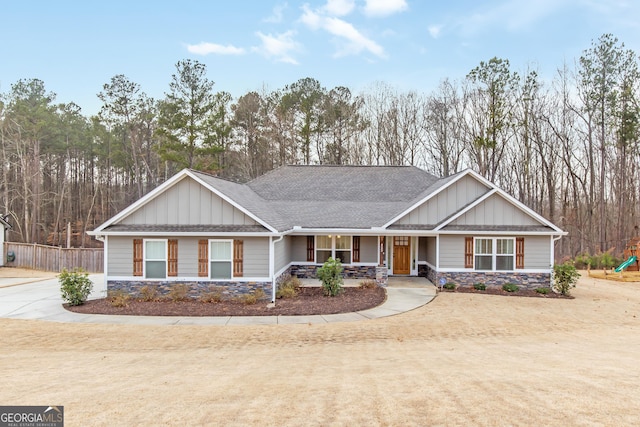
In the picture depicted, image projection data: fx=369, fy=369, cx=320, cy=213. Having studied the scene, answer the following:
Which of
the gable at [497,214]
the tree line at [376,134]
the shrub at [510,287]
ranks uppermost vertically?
the tree line at [376,134]

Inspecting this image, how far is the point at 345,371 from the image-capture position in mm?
6570

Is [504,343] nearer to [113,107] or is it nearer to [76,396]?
[76,396]

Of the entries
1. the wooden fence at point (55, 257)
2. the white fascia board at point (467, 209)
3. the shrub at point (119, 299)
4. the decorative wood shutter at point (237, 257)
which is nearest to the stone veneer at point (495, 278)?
the white fascia board at point (467, 209)

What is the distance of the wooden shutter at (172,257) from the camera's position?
13812 millimetres

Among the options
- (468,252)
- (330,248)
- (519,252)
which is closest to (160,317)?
(330,248)

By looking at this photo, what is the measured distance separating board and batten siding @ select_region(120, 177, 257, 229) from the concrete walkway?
144 inches

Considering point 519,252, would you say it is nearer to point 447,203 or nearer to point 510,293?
point 510,293

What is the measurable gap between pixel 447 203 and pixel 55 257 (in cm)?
2311

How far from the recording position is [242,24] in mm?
19188

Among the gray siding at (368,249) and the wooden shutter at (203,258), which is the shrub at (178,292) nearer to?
the wooden shutter at (203,258)

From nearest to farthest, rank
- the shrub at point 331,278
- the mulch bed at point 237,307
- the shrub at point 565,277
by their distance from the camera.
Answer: the mulch bed at point 237,307 < the shrub at point 331,278 < the shrub at point 565,277

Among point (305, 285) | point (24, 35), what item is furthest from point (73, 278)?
point (24, 35)

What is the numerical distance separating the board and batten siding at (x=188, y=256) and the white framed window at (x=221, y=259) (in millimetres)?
532

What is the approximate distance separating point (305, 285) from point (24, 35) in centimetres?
2137
